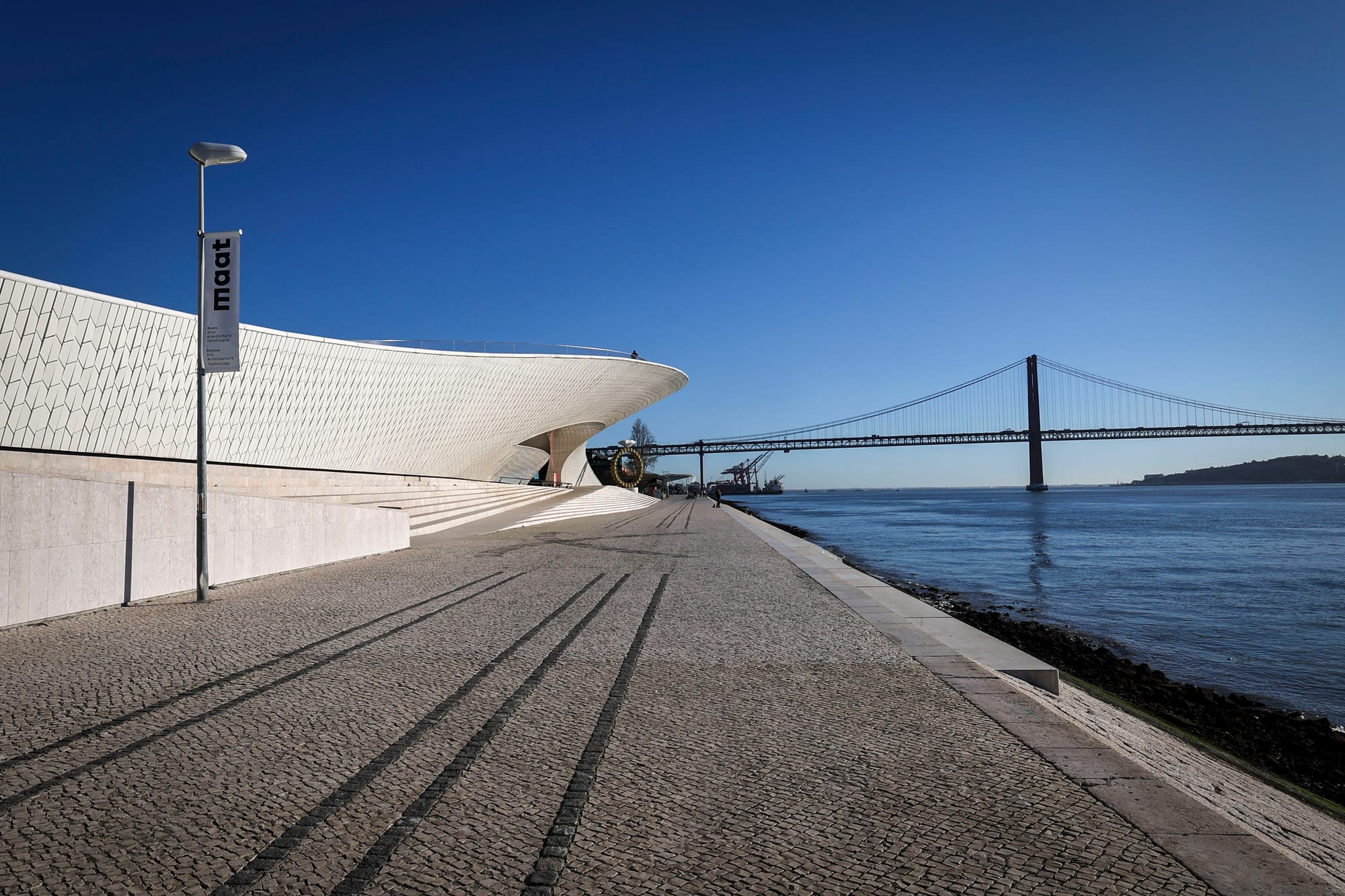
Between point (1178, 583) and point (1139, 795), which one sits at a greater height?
point (1139, 795)

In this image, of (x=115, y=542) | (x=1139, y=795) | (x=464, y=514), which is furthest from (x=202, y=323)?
(x=464, y=514)

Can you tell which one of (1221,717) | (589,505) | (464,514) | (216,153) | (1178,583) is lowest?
(1178,583)

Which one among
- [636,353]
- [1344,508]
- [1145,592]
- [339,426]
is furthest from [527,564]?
[1344,508]

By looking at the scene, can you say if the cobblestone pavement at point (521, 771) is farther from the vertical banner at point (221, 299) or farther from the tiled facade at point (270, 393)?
the tiled facade at point (270, 393)

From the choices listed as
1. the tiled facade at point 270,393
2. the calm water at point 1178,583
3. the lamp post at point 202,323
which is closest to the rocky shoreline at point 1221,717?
the calm water at point 1178,583

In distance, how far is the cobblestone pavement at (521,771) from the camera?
2281 millimetres

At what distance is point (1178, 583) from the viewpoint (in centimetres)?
1602

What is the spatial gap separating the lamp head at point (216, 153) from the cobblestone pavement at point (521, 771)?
456 centimetres

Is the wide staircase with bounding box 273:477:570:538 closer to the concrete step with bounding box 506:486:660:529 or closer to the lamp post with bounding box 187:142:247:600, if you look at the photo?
the concrete step with bounding box 506:486:660:529

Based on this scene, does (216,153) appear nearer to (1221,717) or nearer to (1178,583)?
(1221,717)

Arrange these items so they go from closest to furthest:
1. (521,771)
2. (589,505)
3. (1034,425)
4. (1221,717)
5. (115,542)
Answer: (521,771)
(1221,717)
(115,542)
(589,505)
(1034,425)

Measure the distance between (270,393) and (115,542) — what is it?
19.0 metres

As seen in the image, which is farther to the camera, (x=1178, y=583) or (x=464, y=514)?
(x=464, y=514)

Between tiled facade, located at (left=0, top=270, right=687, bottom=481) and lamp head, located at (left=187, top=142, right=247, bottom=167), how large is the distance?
462 inches
